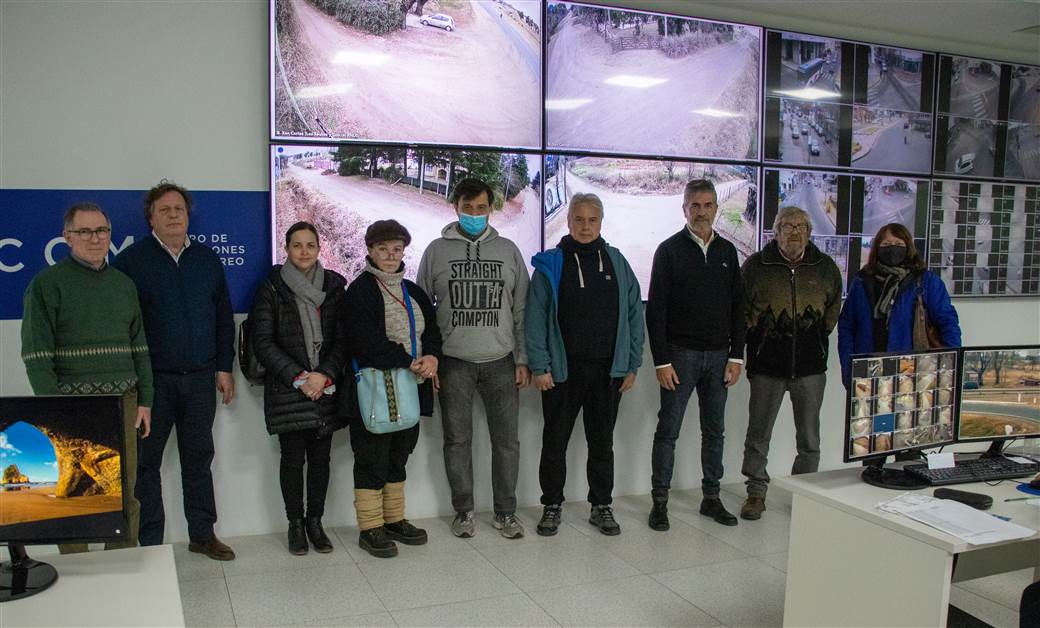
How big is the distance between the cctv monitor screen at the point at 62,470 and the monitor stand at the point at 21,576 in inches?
1.8

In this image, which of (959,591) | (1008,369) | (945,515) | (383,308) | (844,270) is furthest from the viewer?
(844,270)

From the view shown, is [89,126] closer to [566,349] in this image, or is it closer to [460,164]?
[460,164]

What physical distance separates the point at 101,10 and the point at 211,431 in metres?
1.85

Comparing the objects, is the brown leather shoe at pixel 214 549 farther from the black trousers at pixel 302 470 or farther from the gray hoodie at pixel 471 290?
the gray hoodie at pixel 471 290

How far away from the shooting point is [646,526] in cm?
390

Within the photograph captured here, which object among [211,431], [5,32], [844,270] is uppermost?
[5,32]

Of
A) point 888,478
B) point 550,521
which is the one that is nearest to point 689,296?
point 550,521

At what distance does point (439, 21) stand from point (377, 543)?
96.9 inches

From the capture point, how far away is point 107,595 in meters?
1.69

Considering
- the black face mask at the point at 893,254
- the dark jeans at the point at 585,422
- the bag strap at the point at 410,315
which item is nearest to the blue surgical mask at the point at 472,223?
the bag strap at the point at 410,315

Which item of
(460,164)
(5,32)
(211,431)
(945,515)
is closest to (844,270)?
(460,164)

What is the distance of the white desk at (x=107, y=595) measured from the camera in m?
1.58

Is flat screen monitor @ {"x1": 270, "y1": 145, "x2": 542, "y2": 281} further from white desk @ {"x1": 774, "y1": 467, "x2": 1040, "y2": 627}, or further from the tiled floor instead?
white desk @ {"x1": 774, "y1": 467, "x2": 1040, "y2": 627}

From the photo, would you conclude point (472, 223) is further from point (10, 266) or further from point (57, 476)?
point (57, 476)
